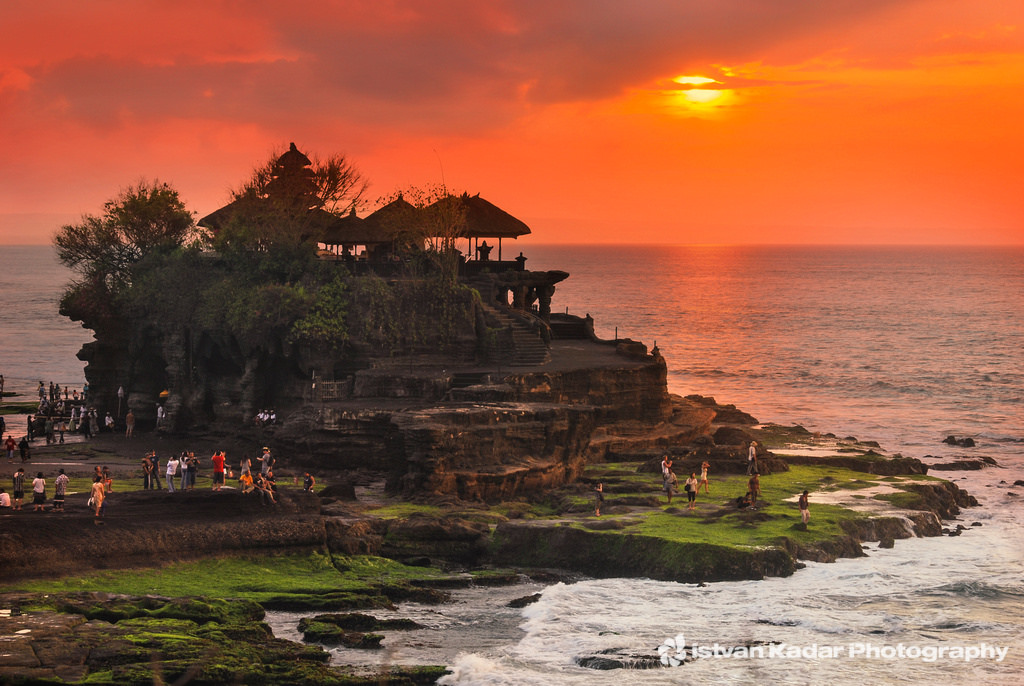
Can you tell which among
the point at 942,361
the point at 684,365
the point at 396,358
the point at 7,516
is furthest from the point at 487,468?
the point at 942,361

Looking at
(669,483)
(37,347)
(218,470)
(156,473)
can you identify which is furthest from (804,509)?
(37,347)

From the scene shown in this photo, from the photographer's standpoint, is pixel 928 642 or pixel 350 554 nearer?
pixel 928 642

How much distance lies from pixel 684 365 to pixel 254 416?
59.1m

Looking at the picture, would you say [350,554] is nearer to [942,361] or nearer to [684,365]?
[684,365]

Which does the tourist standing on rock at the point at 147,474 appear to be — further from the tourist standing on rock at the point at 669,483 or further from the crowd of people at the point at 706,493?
the tourist standing on rock at the point at 669,483

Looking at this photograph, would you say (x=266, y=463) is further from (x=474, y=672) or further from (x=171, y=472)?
(x=474, y=672)

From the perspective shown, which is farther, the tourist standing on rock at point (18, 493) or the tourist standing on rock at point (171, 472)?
the tourist standing on rock at point (171, 472)

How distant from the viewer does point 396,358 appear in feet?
167

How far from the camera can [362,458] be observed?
143 ft

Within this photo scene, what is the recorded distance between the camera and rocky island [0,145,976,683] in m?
27.8

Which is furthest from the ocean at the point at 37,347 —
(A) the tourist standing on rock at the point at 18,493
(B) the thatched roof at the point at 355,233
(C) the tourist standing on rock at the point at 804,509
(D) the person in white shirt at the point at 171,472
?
(C) the tourist standing on rock at the point at 804,509

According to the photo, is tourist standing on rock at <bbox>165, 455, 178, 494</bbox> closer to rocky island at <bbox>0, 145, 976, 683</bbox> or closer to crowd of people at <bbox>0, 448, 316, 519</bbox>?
crowd of people at <bbox>0, 448, 316, 519</bbox>

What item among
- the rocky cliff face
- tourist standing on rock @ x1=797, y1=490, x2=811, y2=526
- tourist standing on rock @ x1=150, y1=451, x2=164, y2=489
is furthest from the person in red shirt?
tourist standing on rock @ x1=797, y1=490, x2=811, y2=526

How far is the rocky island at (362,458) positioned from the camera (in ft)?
91.2
